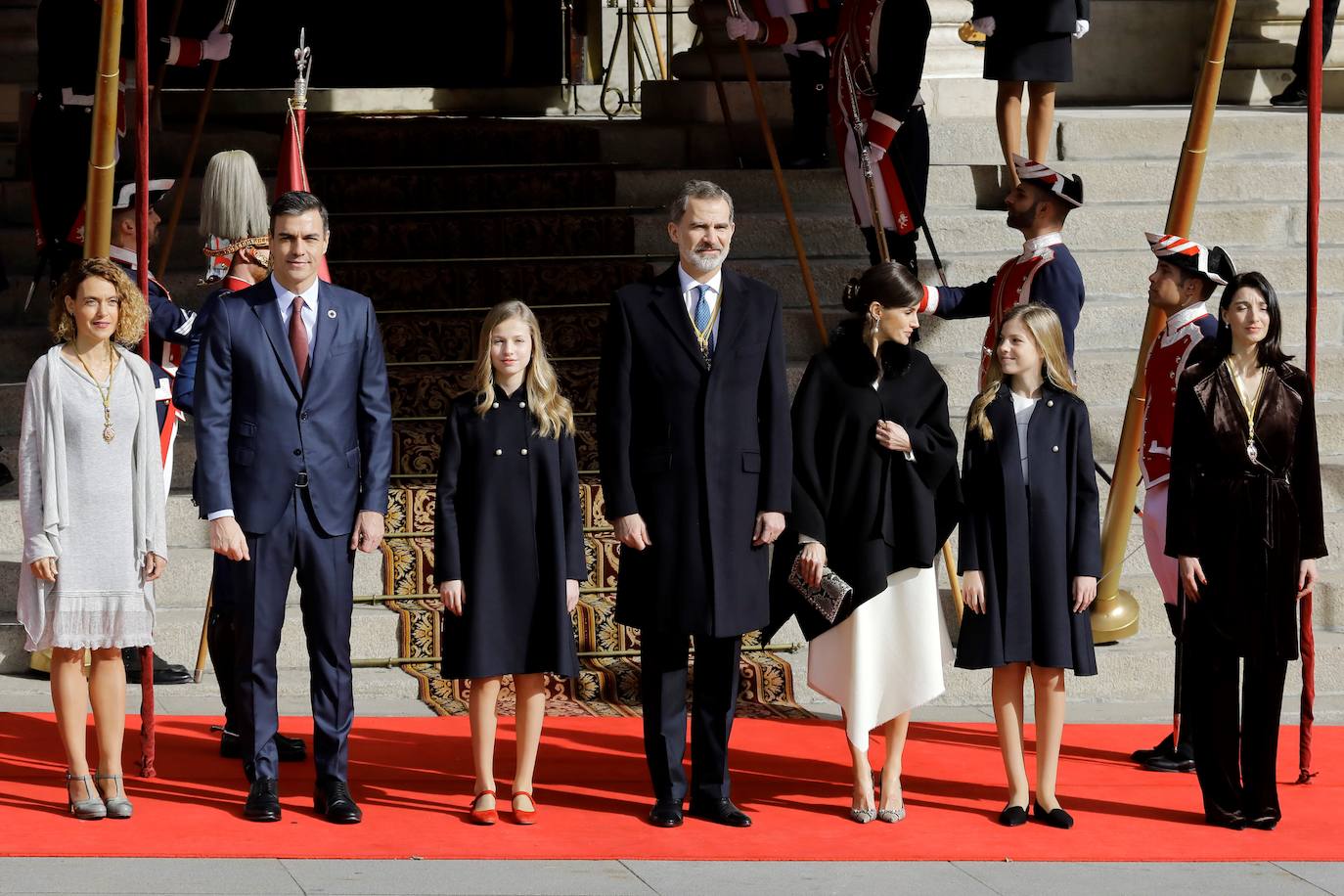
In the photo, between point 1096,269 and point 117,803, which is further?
point 1096,269

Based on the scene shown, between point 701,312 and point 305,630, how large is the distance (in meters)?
1.43

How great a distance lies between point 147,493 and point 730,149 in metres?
6.04

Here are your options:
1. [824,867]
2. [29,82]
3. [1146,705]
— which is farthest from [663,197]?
[824,867]

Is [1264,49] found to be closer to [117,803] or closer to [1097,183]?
[1097,183]

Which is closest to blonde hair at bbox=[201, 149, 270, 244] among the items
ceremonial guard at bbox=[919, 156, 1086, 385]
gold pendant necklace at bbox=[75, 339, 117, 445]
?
gold pendant necklace at bbox=[75, 339, 117, 445]

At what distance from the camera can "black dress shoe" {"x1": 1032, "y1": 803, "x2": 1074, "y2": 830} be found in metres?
6.15

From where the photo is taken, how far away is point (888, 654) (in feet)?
20.4

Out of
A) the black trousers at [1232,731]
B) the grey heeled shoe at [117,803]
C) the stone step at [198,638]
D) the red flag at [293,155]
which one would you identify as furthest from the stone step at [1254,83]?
the grey heeled shoe at [117,803]

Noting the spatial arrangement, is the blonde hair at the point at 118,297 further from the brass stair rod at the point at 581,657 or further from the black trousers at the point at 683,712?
the brass stair rod at the point at 581,657

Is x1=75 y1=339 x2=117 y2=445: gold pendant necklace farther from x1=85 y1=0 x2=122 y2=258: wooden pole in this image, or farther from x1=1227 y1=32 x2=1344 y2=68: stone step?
x1=1227 y1=32 x2=1344 y2=68: stone step

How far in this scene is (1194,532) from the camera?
20.5 ft

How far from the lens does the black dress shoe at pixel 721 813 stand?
20.0 feet

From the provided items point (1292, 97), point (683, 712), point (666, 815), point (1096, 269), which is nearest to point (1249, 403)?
point (683, 712)

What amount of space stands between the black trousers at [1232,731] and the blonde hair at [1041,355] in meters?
0.83
